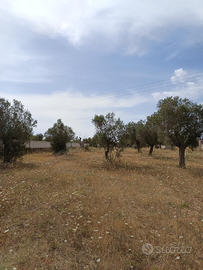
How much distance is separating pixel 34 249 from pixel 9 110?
1692cm

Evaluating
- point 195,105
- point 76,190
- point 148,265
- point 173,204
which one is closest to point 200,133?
point 195,105

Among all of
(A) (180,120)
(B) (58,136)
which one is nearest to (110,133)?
(A) (180,120)

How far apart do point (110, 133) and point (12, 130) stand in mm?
10448

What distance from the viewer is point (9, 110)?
59.0ft

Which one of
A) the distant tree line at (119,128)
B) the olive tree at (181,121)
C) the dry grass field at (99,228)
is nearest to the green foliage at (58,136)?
the distant tree line at (119,128)

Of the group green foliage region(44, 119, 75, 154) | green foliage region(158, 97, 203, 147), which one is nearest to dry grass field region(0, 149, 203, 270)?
green foliage region(158, 97, 203, 147)

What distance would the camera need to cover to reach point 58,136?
1383 inches

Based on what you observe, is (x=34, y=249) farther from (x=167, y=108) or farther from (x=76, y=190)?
(x=167, y=108)

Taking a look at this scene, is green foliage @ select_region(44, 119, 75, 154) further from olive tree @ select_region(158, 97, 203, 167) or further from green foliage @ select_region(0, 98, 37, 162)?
olive tree @ select_region(158, 97, 203, 167)

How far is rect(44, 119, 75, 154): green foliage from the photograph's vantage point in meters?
35.2

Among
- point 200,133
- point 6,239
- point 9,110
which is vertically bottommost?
point 6,239

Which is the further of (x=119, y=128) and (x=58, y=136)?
(x=58, y=136)

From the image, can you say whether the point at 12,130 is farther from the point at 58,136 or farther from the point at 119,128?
the point at 58,136

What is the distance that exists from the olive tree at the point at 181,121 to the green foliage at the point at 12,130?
15.3m
